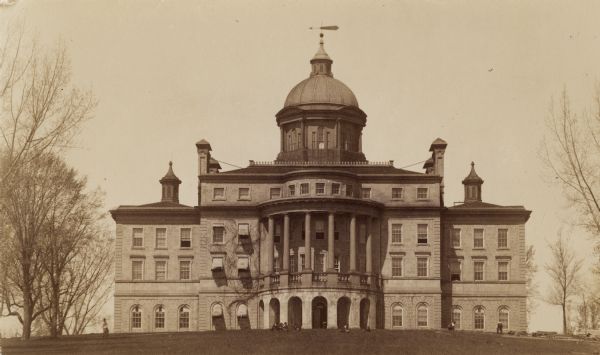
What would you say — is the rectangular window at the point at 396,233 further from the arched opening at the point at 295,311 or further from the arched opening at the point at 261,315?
the arched opening at the point at 261,315

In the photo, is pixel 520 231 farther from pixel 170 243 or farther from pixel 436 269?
pixel 170 243

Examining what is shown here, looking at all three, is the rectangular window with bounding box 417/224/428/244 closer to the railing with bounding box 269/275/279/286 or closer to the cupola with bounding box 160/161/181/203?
the railing with bounding box 269/275/279/286

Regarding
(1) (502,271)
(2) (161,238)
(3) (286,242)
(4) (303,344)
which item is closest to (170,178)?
(2) (161,238)

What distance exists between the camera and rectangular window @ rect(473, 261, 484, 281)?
92188 mm

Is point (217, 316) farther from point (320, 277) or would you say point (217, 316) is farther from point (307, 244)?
point (307, 244)

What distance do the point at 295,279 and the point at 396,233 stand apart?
32.9 feet

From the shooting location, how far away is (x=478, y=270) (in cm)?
9231

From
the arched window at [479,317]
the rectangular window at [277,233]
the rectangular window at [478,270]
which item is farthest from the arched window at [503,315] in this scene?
the rectangular window at [277,233]

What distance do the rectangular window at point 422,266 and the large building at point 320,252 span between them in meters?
0.08

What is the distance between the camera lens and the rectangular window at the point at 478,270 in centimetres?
9219

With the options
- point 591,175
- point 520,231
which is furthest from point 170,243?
point 591,175

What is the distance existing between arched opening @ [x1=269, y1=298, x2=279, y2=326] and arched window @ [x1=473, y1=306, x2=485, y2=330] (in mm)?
17138

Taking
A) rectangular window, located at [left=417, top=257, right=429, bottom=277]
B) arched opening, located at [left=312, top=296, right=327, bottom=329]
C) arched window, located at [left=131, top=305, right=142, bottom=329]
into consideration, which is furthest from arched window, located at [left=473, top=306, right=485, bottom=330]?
arched window, located at [left=131, top=305, right=142, bottom=329]

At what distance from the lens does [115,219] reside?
9350 centimetres
